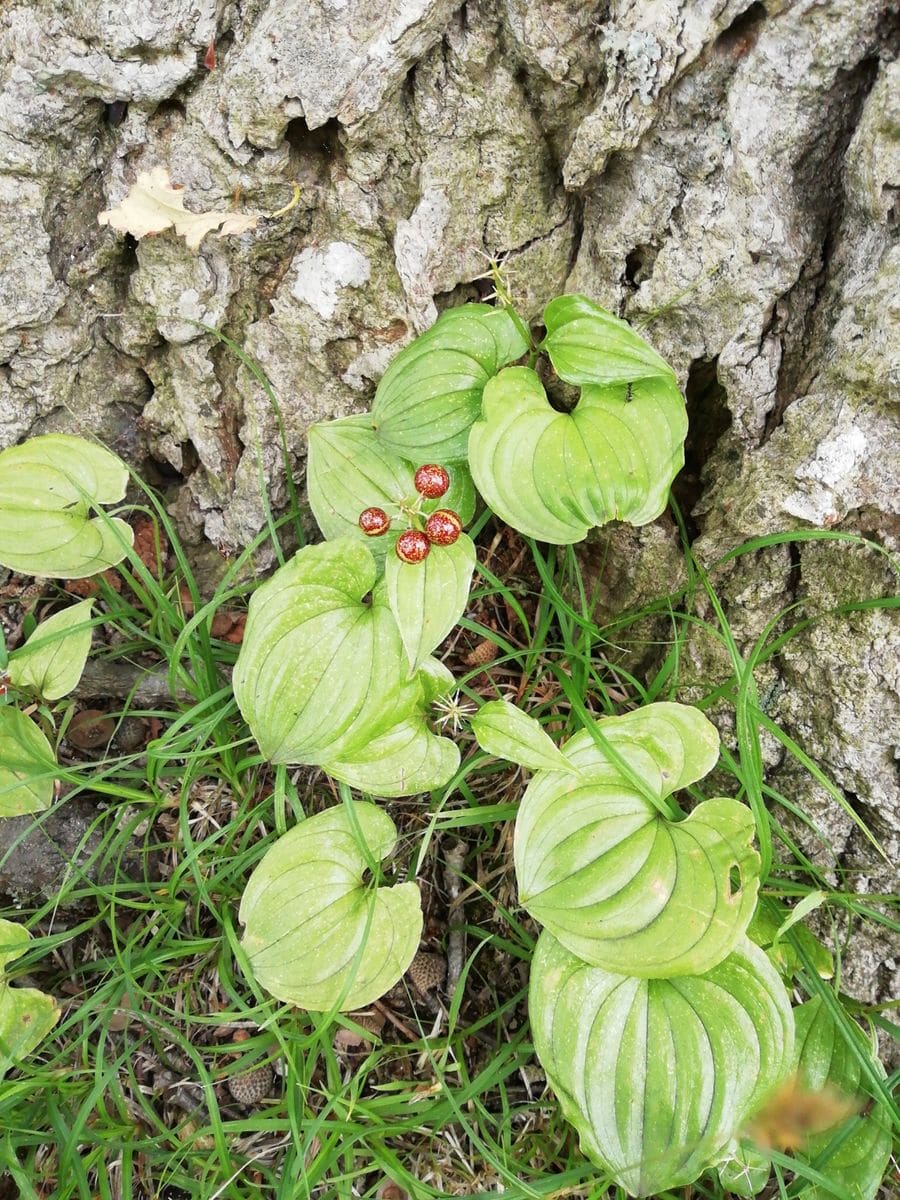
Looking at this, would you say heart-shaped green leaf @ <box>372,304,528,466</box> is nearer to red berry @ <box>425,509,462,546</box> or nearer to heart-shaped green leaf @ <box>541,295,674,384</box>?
heart-shaped green leaf @ <box>541,295,674,384</box>

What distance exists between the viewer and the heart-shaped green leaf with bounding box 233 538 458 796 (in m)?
1.62

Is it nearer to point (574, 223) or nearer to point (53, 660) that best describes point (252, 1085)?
point (53, 660)

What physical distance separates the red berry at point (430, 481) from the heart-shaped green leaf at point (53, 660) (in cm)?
87

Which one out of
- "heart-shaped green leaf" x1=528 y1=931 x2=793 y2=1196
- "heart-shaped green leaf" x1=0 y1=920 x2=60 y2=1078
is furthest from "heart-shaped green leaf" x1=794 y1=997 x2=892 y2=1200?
"heart-shaped green leaf" x1=0 y1=920 x2=60 y2=1078

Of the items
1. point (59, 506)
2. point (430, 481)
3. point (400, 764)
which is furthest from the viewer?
point (59, 506)

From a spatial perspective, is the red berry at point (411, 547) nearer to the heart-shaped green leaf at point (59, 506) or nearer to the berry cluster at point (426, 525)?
the berry cluster at point (426, 525)

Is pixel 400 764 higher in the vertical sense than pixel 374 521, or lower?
lower

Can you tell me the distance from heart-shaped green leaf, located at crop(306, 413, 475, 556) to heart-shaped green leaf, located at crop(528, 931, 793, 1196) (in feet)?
3.26

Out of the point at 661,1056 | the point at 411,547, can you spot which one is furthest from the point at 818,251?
the point at 661,1056

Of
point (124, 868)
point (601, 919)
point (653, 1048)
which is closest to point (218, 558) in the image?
point (124, 868)

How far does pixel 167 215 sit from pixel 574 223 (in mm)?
911

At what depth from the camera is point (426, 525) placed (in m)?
1.59

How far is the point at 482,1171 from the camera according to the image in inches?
68.0

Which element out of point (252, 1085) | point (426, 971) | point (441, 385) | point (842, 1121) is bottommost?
point (252, 1085)
